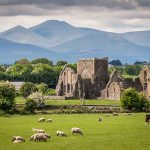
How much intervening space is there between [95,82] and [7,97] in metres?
47.8

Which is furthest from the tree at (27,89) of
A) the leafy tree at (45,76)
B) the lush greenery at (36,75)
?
the leafy tree at (45,76)

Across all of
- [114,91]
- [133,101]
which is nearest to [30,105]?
[133,101]

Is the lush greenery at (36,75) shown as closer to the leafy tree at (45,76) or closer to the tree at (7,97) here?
the leafy tree at (45,76)

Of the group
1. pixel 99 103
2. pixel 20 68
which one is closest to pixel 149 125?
pixel 99 103

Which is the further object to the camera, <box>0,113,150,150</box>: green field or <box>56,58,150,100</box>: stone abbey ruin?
<box>56,58,150,100</box>: stone abbey ruin

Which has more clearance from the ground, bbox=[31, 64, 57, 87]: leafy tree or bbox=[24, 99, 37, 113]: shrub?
bbox=[31, 64, 57, 87]: leafy tree

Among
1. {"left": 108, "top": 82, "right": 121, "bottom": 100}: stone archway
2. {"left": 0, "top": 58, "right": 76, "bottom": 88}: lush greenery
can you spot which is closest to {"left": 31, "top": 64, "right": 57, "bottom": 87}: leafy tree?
{"left": 0, "top": 58, "right": 76, "bottom": 88}: lush greenery

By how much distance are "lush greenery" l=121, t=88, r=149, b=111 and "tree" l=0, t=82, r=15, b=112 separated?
19532mm

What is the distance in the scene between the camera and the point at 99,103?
11400cm

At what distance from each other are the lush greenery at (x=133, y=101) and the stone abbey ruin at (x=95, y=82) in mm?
25005

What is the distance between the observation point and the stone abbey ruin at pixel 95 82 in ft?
430

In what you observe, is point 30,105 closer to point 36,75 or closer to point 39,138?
Result: point 39,138

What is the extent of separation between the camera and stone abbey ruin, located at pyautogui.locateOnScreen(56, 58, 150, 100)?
430 feet

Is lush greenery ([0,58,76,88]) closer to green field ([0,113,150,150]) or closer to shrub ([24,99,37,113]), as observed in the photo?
shrub ([24,99,37,113])
